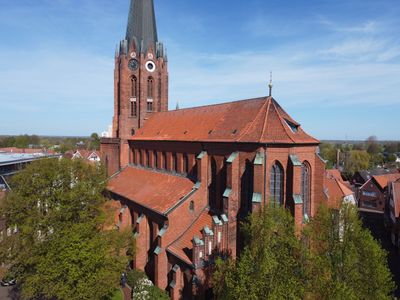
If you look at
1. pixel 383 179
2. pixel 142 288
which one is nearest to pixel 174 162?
pixel 142 288

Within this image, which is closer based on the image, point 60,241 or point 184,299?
point 60,241

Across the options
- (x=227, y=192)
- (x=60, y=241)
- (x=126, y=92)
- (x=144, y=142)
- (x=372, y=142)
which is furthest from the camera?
→ (x=372, y=142)

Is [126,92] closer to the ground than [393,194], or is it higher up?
higher up

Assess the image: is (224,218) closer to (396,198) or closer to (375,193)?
(396,198)

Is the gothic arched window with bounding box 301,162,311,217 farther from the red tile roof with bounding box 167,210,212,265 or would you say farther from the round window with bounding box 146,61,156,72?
the round window with bounding box 146,61,156,72

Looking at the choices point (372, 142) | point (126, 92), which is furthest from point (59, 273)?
point (372, 142)

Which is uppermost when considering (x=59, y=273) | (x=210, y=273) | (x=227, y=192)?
(x=227, y=192)

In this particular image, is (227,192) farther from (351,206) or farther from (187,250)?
(351,206)
